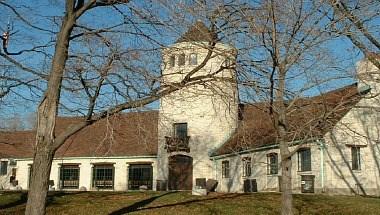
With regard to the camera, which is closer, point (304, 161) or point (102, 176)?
point (304, 161)

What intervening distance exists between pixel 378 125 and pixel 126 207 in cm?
1614

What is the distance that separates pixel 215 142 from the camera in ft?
124

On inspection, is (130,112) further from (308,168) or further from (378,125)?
(378,125)

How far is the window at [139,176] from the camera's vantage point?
1580 inches

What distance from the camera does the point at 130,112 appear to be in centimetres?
1227

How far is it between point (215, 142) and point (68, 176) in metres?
13.5

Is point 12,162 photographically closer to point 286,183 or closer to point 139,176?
point 139,176

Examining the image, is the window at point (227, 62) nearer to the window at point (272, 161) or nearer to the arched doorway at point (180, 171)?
the window at point (272, 161)

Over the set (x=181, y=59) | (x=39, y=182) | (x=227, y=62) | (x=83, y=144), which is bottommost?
(x=39, y=182)

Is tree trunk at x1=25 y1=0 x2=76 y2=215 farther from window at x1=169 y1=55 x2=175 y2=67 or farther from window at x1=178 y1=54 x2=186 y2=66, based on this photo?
window at x1=178 y1=54 x2=186 y2=66

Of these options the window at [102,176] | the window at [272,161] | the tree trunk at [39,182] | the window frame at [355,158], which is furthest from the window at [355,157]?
the window at [102,176]

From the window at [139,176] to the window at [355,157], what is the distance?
17.5 m

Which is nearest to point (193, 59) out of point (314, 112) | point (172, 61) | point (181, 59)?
point (181, 59)

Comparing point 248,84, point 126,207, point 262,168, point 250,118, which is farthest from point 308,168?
point 248,84
